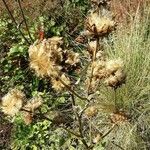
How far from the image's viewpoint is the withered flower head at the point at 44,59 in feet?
6.46

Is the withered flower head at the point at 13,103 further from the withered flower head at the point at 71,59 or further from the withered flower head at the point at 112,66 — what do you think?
the withered flower head at the point at 112,66

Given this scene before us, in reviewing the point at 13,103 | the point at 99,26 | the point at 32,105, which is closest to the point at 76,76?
the point at 32,105

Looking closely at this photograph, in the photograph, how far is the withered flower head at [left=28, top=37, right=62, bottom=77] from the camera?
1.97 m

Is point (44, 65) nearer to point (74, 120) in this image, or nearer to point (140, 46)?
point (74, 120)

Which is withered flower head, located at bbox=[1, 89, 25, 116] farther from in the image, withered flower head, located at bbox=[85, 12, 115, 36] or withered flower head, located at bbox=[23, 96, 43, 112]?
withered flower head, located at bbox=[85, 12, 115, 36]

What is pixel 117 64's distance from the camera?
2.21m

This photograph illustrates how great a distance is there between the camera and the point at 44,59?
197 cm

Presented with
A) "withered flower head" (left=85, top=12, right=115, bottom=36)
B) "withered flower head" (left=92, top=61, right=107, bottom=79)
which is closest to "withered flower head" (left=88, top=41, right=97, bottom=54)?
"withered flower head" (left=92, top=61, right=107, bottom=79)

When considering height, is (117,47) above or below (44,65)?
above

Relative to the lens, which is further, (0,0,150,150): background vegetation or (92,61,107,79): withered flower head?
(0,0,150,150): background vegetation

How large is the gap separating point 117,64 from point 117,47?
2.57m

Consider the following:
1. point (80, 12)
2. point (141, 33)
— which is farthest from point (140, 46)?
point (80, 12)

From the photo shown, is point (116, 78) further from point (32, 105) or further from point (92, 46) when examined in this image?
point (32, 105)

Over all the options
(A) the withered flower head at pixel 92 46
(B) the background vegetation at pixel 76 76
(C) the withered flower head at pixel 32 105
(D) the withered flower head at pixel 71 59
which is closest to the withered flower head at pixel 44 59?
(D) the withered flower head at pixel 71 59
